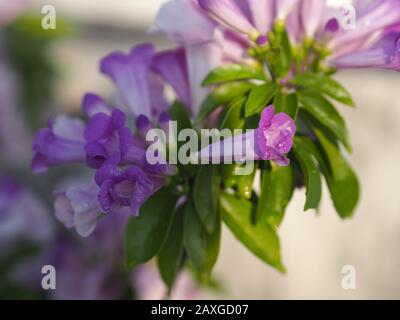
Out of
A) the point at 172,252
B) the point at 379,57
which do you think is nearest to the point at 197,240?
the point at 172,252

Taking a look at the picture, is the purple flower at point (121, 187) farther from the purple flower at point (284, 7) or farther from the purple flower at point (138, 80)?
the purple flower at point (284, 7)

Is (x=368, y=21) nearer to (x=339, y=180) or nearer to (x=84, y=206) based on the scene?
(x=339, y=180)

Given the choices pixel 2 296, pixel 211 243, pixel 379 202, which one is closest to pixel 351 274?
pixel 211 243

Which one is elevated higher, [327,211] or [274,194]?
[274,194]

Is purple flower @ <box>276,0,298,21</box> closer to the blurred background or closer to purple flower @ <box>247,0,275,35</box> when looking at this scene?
purple flower @ <box>247,0,275,35</box>

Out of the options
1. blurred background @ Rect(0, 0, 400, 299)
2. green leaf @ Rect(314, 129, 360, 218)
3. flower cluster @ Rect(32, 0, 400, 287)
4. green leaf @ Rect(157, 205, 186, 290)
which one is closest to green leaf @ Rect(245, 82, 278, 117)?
flower cluster @ Rect(32, 0, 400, 287)

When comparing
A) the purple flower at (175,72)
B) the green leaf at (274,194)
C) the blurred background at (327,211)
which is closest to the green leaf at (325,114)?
the green leaf at (274,194)

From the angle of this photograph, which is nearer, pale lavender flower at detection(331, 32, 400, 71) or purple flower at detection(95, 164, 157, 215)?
purple flower at detection(95, 164, 157, 215)
